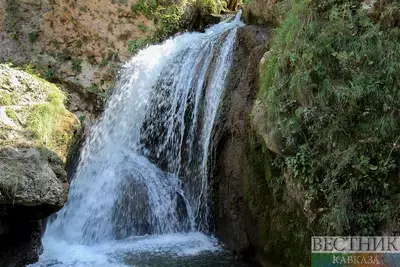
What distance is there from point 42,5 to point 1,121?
5506 millimetres

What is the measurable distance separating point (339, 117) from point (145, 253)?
3486 mm

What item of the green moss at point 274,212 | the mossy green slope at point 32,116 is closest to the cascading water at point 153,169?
Result: the green moss at point 274,212

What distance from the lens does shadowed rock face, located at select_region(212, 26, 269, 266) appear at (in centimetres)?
654

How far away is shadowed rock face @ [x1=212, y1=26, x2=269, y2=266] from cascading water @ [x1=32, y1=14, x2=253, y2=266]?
22cm

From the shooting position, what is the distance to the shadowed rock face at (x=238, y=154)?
6.54m

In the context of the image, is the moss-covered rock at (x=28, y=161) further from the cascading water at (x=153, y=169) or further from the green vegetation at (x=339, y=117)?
the green vegetation at (x=339, y=117)

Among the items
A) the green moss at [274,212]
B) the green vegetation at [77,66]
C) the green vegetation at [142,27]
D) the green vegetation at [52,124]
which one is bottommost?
the green moss at [274,212]

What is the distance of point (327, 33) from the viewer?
5102 millimetres

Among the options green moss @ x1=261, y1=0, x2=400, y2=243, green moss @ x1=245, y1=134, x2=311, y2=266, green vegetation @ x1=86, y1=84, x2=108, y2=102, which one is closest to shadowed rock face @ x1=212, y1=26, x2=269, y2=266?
green moss @ x1=245, y1=134, x2=311, y2=266

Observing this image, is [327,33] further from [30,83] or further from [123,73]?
[123,73]

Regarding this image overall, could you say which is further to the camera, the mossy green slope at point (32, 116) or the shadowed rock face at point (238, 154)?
the shadowed rock face at point (238, 154)

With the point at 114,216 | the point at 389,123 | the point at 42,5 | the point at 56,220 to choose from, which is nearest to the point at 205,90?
the point at 114,216

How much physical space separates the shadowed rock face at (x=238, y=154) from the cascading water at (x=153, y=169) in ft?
0.73

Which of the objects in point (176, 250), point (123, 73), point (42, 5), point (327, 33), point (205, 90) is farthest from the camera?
point (42, 5)
